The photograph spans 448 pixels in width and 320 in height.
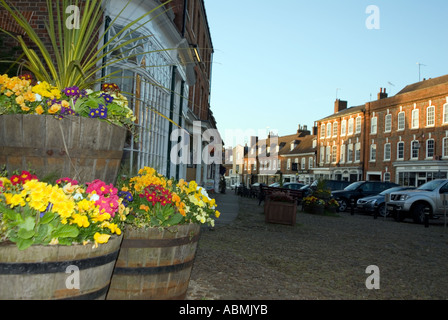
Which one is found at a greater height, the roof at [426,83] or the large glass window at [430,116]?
the roof at [426,83]

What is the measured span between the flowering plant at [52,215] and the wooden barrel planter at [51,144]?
322 mm

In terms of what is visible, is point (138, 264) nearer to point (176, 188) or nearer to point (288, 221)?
point (176, 188)

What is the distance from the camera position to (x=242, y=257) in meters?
6.21

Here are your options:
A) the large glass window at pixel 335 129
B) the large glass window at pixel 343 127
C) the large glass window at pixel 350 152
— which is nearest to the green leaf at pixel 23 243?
the large glass window at pixel 350 152

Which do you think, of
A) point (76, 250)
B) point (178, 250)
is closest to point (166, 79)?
point (178, 250)

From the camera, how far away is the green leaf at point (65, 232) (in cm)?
231

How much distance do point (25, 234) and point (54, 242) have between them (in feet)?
0.51

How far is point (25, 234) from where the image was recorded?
2229 mm

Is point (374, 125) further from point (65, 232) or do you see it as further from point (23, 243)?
point (23, 243)

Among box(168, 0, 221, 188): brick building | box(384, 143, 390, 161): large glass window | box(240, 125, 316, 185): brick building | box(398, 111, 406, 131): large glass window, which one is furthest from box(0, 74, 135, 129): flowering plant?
box(240, 125, 316, 185): brick building

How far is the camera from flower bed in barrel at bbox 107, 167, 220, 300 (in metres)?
3.17

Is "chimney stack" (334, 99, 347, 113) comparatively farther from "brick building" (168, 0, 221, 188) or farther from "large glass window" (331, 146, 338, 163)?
"brick building" (168, 0, 221, 188)

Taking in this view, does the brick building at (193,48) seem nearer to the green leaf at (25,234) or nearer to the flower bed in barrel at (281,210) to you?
the green leaf at (25,234)

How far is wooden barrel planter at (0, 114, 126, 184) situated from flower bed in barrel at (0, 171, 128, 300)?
1.03ft
